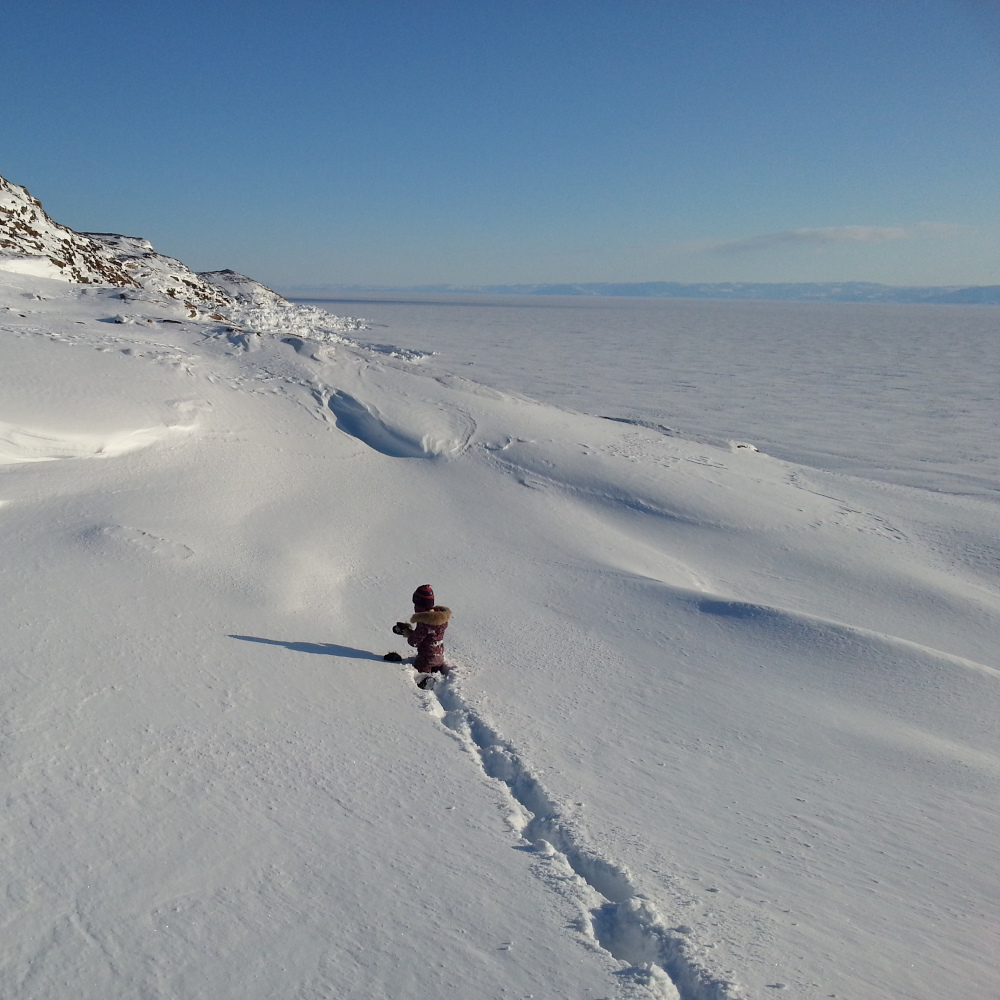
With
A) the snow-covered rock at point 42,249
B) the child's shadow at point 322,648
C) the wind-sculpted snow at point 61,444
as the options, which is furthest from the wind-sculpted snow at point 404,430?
the snow-covered rock at point 42,249

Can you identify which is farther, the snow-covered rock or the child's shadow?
the snow-covered rock

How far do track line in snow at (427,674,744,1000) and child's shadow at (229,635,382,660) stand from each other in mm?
1071

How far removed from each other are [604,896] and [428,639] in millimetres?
2161

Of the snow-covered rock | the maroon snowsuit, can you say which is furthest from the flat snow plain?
the snow-covered rock

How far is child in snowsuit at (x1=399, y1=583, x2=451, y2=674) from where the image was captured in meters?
4.79

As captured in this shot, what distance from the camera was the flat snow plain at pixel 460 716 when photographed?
8.54ft

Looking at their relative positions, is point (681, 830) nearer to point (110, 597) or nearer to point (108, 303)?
point (110, 597)

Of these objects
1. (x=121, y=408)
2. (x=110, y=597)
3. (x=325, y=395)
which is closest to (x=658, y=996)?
(x=110, y=597)

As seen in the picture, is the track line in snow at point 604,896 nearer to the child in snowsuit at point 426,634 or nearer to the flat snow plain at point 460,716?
the flat snow plain at point 460,716

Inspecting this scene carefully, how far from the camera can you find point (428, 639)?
481 centimetres

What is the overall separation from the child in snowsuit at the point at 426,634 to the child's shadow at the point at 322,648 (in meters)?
0.30

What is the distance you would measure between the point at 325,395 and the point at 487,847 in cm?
778

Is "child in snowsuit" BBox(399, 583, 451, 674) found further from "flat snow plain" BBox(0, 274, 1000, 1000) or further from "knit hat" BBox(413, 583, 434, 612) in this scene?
"flat snow plain" BBox(0, 274, 1000, 1000)

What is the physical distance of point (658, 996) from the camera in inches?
96.4
